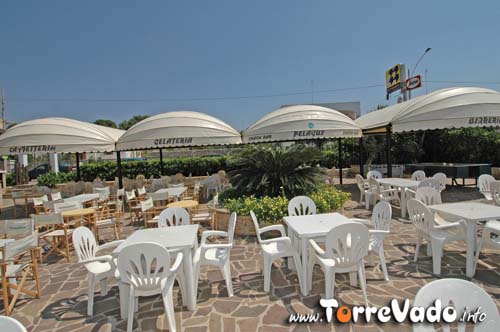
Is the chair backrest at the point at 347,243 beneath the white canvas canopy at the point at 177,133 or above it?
beneath

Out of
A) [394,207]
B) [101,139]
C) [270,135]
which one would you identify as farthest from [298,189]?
[101,139]

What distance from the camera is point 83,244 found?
13.4 feet

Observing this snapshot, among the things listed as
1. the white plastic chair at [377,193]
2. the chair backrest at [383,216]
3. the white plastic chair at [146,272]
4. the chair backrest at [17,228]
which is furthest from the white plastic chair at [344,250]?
the white plastic chair at [377,193]

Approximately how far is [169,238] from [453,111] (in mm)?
9623

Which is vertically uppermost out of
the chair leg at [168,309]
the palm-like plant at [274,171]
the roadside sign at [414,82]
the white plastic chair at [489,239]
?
the roadside sign at [414,82]

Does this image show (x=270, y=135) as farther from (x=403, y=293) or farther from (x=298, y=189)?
(x=403, y=293)

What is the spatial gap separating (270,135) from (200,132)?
244 centimetres

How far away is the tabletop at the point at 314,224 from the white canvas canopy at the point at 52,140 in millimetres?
7903

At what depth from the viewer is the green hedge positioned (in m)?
20.0

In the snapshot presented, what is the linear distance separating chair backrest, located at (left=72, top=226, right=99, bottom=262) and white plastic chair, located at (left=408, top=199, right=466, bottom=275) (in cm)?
536

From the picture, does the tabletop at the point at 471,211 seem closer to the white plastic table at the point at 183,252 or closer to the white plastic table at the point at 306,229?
the white plastic table at the point at 306,229

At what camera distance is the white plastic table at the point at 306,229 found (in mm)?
3939

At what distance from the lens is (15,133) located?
9.74m

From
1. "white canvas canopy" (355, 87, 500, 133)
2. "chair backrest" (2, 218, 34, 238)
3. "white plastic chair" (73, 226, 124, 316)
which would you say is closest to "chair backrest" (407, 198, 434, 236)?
"white plastic chair" (73, 226, 124, 316)
